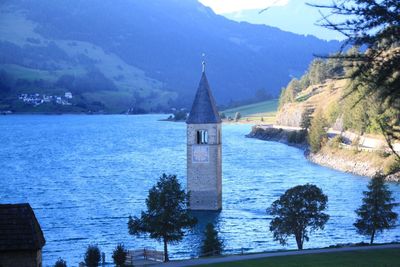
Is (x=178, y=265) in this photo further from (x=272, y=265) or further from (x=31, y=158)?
(x=31, y=158)

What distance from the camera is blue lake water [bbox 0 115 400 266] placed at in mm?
45594

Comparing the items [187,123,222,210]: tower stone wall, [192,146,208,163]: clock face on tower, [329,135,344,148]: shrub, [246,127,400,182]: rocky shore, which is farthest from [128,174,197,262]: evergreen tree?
[329,135,344,148]: shrub

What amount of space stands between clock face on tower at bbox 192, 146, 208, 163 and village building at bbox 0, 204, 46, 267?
3238 centimetres

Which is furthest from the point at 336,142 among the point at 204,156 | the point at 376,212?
the point at 376,212

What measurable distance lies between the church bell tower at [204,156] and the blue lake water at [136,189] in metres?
1.43

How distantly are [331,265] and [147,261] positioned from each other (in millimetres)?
12100

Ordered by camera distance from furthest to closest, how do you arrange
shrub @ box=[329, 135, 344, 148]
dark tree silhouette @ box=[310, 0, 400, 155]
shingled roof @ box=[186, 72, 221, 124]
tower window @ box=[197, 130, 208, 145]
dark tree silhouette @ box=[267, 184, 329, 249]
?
shrub @ box=[329, 135, 344, 148] → tower window @ box=[197, 130, 208, 145] → shingled roof @ box=[186, 72, 221, 124] → dark tree silhouette @ box=[267, 184, 329, 249] → dark tree silhouette @ box=[310, 0, 400, 155]

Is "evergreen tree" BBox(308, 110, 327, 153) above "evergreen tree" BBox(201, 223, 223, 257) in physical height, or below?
above

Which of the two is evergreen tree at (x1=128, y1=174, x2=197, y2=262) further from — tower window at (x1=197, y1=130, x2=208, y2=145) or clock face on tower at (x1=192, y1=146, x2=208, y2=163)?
tower window at (x1=197, y1=130, x2=208, y2=145)

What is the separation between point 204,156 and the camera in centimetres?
5562

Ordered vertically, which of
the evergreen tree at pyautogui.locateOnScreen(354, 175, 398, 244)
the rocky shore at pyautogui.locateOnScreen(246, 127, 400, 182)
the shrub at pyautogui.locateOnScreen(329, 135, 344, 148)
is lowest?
the evergreen tree at pyautogui.locateOnScreen(354, 175, 398, 244)

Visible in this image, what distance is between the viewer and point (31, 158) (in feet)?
357

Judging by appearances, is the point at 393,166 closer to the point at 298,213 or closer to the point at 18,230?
the point at 18,230

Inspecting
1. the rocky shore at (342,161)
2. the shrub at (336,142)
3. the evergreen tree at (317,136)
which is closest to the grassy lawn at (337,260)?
the rocky shore at (342,161)
